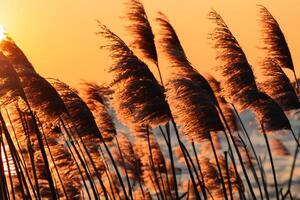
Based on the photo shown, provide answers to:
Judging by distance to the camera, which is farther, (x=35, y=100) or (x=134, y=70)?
(x=134, y=70)

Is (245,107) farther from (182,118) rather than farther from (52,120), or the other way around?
(52,120)

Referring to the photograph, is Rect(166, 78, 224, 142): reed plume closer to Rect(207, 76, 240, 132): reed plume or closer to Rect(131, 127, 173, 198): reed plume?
Rect(131, 127, 173, 198): reed plume

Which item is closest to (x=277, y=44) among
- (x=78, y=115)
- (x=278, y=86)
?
(x=278, y=86)

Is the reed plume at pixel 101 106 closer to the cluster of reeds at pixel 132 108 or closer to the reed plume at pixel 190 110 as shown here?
the cluster of reeds at pixel 132 108

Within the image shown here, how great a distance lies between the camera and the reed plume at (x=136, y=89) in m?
5.57

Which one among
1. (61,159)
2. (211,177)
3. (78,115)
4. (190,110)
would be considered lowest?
(211,177)

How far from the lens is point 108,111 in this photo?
7445 mm

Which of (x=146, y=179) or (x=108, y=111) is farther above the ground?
(x=108, y=111)

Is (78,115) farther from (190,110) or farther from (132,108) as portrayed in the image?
(190,110)

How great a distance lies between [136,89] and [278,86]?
6.90ft

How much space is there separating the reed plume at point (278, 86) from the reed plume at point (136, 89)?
176 centimetres

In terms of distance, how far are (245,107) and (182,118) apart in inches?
41.0

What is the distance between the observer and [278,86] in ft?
22.9

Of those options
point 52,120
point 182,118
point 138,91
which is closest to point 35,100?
point 52,120
